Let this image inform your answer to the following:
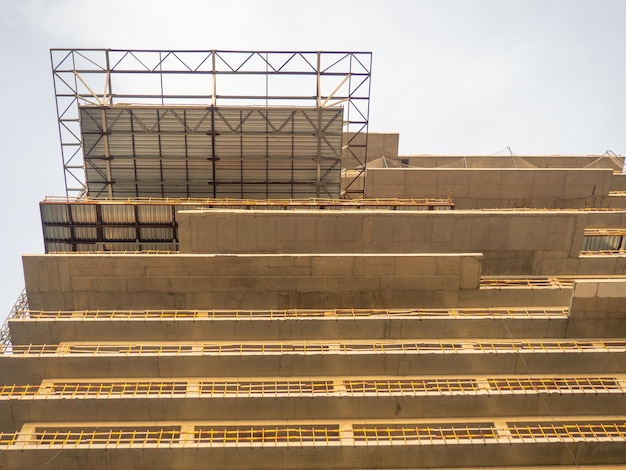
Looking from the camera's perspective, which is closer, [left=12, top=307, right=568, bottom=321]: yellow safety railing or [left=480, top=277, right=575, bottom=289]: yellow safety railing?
[left=12, top=307, right=568, bottom=321]: yellow safety railing

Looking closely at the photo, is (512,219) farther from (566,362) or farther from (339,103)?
(339,103)

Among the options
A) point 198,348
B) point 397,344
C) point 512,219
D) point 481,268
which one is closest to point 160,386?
point 198,348

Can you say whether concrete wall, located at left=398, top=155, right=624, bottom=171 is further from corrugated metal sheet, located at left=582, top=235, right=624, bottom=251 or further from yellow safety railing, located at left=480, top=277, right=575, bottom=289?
yellow safety railing, located at left=480, top=277, right=575, bottom=289

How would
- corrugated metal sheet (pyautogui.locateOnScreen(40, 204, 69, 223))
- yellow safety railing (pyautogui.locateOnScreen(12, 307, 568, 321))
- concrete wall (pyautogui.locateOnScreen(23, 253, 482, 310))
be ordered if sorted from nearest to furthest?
yellow safety railing (pyautogui.locateOnScreen(12, 307, 568, 321)), concrete wall (pyautogui.locateOnScreen(23, 253, 482, 310)), corrugated metal sheet (pyautogui.locateOnScreen(40, 204, 69, 223))

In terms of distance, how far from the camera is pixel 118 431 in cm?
1652

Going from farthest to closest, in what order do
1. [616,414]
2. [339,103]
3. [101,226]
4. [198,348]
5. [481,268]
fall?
[339,103]
[101,226]
[481,268]
[198,348]
[616,414]

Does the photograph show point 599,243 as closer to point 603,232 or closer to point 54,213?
point 603,232

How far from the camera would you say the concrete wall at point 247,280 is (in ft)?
65.7

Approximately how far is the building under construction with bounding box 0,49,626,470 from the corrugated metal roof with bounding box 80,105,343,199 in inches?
5.4

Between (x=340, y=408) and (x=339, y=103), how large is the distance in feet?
63.7

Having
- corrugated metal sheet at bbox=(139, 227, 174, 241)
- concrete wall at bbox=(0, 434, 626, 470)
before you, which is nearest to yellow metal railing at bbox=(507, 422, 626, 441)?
concrete wall at bbox=(0, 434, 626, 470)

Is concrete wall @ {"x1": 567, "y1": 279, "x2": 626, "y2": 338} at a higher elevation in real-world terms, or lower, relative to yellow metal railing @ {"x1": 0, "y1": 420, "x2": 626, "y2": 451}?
higher

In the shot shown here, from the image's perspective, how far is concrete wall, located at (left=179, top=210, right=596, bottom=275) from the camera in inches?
837

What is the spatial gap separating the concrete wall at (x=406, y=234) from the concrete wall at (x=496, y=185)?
6563mm
